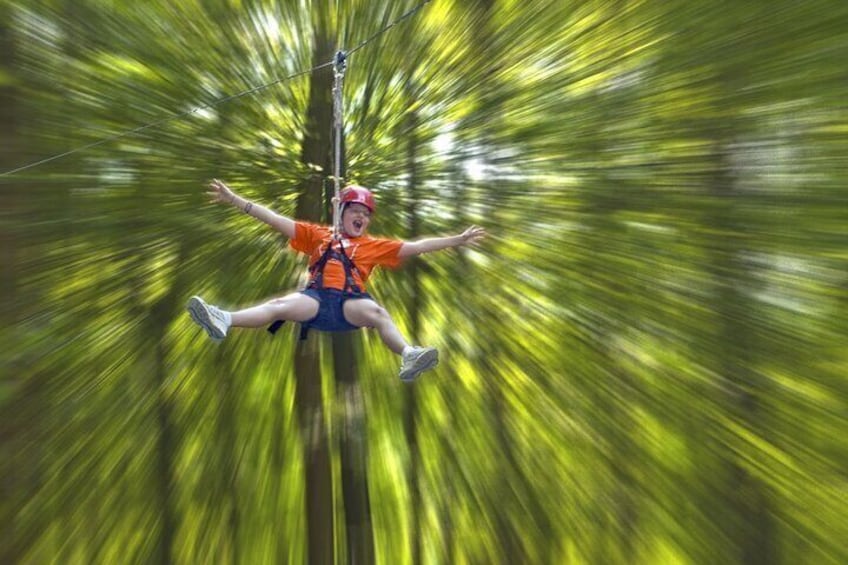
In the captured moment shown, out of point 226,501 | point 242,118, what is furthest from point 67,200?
point 226,501

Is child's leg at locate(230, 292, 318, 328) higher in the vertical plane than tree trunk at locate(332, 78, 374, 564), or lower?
higher

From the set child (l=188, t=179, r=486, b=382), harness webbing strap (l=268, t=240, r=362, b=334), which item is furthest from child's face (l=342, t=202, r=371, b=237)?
harness webbing strap (l=268, t=240, r=362, b=334)

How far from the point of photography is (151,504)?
3852mm

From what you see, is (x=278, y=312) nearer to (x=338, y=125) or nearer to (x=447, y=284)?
(x=338, y=125)

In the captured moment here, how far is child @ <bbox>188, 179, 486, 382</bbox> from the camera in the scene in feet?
6.82

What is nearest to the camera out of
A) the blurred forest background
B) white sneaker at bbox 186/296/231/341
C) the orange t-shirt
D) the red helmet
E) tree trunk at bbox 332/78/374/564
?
white sneaker at bbox 186/296/231/341

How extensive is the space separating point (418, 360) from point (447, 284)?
142 centimetres

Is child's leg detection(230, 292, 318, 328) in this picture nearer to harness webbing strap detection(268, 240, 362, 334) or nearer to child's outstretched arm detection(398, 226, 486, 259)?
harness webbing strap detection(268, 240, 362, 334)

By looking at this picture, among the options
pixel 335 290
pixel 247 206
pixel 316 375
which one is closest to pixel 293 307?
pixel 335 290

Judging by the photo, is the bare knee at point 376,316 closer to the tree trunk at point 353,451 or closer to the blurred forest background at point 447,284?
the blurred forest background at point 447,284

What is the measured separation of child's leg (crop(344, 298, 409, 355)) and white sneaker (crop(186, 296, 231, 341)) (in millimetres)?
463

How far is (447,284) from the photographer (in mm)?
3387

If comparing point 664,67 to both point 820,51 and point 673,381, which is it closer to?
point 820,51

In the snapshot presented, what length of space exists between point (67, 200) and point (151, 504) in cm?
195
